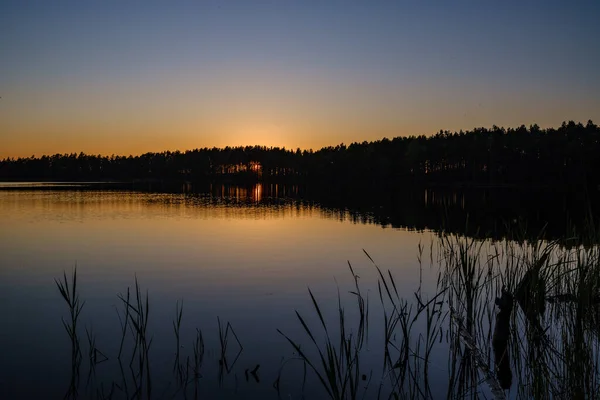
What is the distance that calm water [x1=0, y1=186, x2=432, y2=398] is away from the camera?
9219 millimetres

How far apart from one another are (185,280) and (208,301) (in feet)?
11.6

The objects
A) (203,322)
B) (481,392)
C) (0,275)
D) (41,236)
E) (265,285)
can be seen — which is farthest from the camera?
(41,236)

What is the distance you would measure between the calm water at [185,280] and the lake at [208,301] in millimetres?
48

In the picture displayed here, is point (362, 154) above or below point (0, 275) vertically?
above

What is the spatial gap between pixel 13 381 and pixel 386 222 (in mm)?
32963

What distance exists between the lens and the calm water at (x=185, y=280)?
922cm

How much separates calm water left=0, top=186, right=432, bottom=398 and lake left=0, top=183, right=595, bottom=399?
1.9 inches

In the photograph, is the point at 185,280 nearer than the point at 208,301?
No

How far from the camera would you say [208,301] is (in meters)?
14.4

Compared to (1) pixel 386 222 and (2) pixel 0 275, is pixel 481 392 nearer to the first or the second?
(2) pixel 0 275

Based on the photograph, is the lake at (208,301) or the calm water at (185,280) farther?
the calm water at (185,280)

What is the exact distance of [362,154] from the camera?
582 feet

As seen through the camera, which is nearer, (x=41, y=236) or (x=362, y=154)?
(x=41, y=236)

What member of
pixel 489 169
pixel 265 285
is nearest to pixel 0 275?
pixel 265 285
